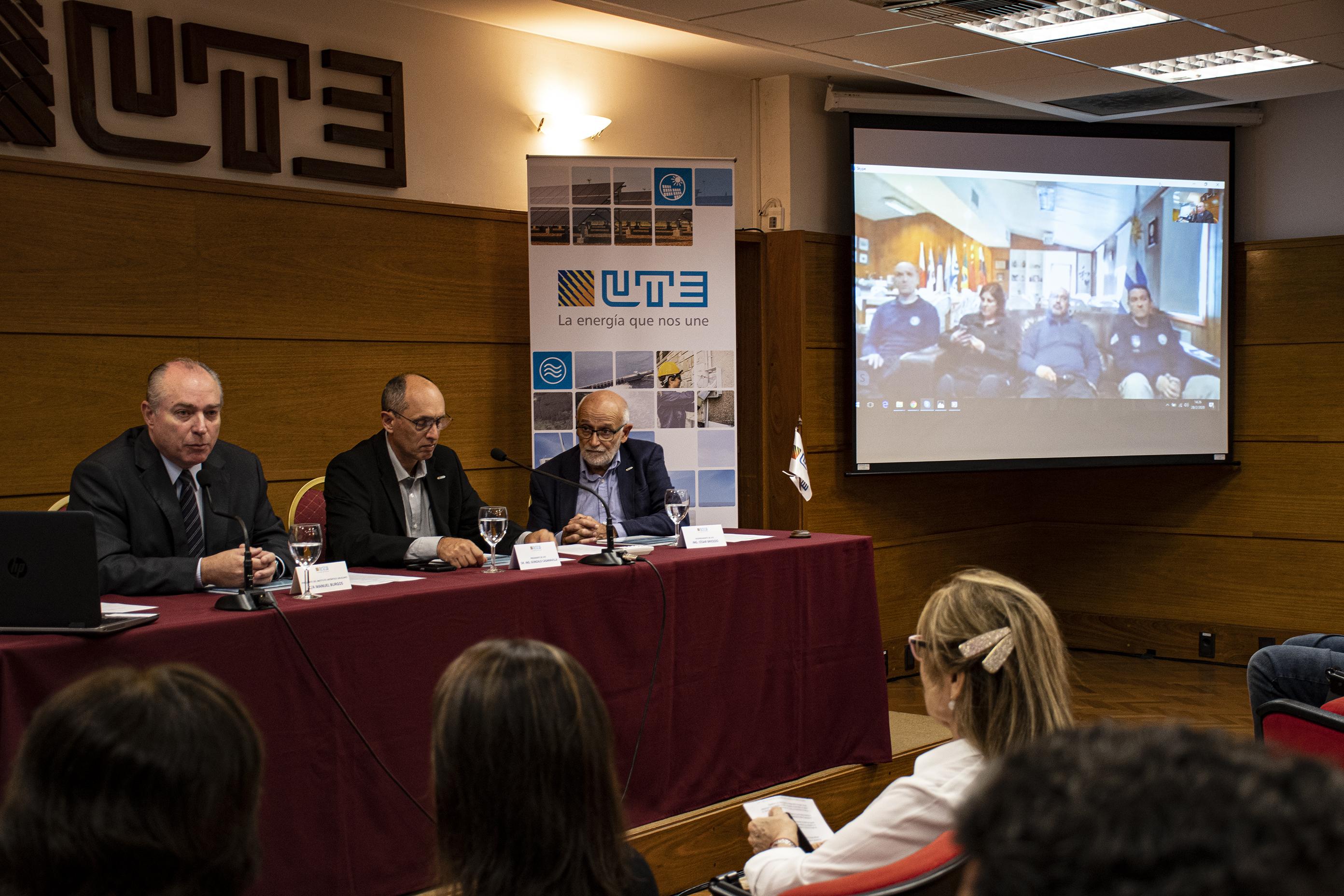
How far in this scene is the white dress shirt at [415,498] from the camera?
3.56 m

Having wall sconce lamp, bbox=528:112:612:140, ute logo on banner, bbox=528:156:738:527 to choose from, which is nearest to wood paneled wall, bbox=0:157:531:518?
ute logo on banner, bbox=528:156:738:527

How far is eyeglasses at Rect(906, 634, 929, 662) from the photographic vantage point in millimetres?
1752

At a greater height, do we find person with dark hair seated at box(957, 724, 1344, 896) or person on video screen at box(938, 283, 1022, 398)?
person on video screen at box(938, 283, 1022, 398)

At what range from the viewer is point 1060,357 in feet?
19.8

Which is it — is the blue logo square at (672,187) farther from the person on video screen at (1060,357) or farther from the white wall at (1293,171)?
the white wall at (1293,171)

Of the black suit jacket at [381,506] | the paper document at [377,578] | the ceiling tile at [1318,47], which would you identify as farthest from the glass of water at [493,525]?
the ceiling tile at [1318,47]

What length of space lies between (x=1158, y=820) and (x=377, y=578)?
8.42 ft

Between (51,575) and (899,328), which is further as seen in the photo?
(899,328)

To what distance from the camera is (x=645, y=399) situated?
4996 millimetres

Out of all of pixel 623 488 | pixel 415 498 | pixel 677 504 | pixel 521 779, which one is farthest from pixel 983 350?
pixel 521 779

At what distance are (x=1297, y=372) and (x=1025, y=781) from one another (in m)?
6.35

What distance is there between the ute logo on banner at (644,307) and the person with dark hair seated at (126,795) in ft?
12.9

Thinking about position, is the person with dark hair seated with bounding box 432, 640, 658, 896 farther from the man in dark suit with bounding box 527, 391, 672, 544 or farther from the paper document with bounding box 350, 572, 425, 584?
the man in dark suit with bounding box 527, 391, 672, 544

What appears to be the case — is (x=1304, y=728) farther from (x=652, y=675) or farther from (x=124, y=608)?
(x=124, y=608)
